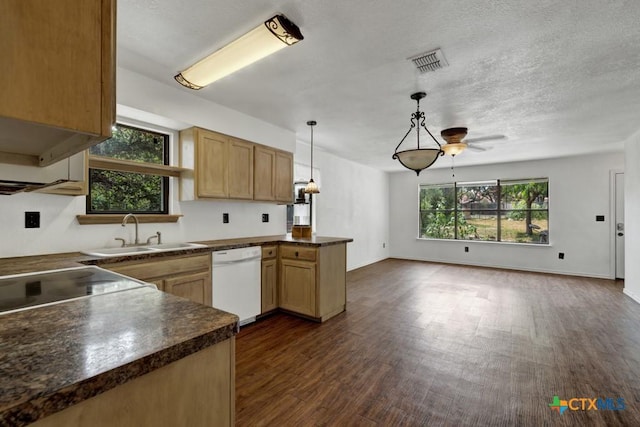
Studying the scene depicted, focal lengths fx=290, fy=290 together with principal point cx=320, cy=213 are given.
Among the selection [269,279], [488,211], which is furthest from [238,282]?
[488,211]

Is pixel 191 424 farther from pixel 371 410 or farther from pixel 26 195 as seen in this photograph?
pixel 26 195

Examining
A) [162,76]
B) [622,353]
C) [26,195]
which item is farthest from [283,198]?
[622,353]

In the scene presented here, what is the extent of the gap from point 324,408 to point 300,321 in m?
1.47

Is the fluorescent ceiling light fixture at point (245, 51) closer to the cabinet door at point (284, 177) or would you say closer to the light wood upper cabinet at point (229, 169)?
the light wood upper cabinet at point (229, 169)

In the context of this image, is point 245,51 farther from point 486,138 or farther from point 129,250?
point 486,138

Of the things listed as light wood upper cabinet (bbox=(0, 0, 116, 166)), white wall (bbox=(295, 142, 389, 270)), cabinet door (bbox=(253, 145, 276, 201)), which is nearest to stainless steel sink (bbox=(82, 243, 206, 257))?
cabinet door (bbox=(253, 145, 276, 201))

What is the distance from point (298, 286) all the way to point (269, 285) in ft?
1.14

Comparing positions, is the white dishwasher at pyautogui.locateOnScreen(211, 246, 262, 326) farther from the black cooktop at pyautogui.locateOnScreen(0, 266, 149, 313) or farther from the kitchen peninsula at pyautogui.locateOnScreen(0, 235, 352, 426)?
the kitchen peninsula at pyautogui.locateOnScreen(0, 235, 352, 426)

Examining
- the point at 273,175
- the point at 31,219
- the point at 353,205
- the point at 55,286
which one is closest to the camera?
the point at 55,286

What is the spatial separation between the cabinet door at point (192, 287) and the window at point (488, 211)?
241 inches

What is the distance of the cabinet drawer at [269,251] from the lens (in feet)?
11.1

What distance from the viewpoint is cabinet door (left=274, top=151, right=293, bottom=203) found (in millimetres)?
3939

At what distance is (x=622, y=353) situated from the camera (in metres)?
2.59

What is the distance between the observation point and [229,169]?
10.9 feet
